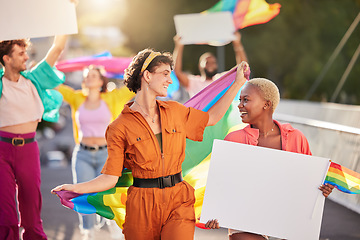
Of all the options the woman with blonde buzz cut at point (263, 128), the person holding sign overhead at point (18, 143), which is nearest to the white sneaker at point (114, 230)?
the person holding sign overhead at point (18, 143)

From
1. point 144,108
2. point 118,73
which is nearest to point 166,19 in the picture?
point 118,73

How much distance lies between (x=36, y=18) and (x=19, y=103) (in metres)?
0.84

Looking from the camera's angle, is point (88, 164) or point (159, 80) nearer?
point (159, 80)

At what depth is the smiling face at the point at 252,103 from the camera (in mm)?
4957

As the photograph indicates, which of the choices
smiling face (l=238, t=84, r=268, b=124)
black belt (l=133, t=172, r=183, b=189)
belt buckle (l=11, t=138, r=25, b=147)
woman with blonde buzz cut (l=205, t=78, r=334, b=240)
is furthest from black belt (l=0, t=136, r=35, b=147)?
smiling face (l=238, t=84, r=268, b=124)

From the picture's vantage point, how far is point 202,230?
8.62m

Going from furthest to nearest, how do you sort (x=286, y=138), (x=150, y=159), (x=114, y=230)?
(x=114, y=230) < (x=286, y=138) < (x=150, y=159)

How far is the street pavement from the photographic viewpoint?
8.22 metres

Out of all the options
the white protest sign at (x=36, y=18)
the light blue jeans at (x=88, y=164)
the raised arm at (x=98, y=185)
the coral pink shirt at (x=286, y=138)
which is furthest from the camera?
the light blue jeans at (x=88, y=164)

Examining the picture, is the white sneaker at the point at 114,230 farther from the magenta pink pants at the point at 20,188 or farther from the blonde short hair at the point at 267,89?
the blonde short hair at the point at 267,89

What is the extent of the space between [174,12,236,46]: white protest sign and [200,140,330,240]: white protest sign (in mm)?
5765

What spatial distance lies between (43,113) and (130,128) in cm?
253

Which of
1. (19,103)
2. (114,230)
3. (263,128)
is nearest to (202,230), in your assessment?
(114,230)

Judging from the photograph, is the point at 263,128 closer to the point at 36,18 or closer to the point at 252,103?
the point at 252,103
